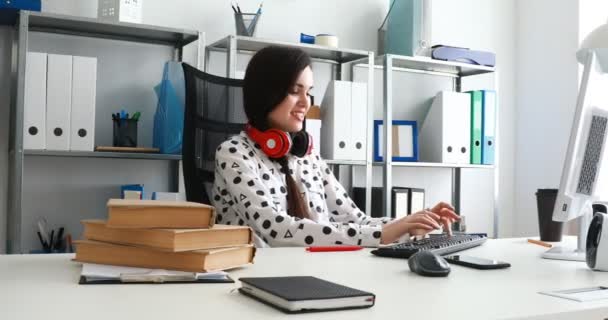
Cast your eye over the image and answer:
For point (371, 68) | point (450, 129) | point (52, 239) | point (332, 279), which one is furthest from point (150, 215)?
point (450, 129)

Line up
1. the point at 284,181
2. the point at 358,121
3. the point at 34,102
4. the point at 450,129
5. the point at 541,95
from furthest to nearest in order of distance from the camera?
the point at 541,95
the point at 450,129
the point at 358,121
the point at 34,102
the point at 284,181

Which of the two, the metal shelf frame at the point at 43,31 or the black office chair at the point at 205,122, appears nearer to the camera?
the black office chair at the point at 205,122

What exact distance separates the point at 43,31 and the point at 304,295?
2.26 metres

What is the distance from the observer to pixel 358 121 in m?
2.94

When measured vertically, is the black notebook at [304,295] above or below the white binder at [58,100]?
below

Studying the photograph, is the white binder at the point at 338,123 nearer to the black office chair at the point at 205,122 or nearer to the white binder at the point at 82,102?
the black office chair at the point at 205,122

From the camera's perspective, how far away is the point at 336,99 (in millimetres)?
2898

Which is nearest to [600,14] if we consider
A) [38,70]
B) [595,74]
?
[595,74]

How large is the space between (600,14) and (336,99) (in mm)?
1693

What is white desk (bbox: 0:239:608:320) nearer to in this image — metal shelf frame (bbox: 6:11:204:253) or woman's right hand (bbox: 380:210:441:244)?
woman's right hand (bbox: 380:210:441:244)

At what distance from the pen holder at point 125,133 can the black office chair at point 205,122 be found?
58 cm

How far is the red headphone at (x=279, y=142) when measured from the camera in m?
1.85

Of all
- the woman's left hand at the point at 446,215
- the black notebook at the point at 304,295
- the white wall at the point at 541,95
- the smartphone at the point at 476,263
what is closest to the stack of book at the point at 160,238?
the black notebook at the point at 304,295

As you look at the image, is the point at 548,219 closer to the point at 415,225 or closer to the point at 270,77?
the point at 415,225
